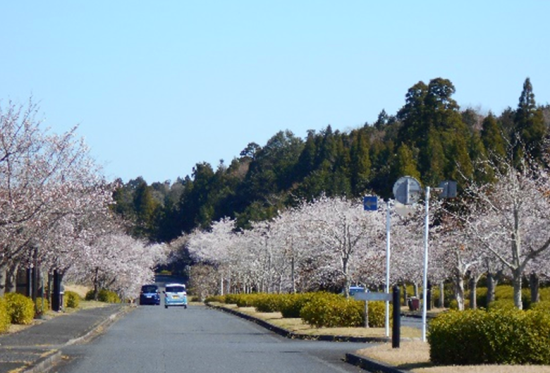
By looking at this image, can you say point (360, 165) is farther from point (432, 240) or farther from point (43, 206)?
point (43, 206)

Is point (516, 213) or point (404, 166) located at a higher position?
point (404, 166)

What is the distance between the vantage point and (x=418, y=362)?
52.0 feet

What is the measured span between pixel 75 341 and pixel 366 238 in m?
25.7

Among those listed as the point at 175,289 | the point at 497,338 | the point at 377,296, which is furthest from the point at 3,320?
the point at 175,289

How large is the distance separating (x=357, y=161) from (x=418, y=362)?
68147 millimetres

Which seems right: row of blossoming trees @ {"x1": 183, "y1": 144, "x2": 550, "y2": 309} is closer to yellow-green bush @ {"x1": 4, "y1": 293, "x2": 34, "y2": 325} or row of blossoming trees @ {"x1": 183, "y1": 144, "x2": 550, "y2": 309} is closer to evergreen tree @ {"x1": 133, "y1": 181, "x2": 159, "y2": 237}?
yellow-green bush @ {"x1": 4, "y1": 293, "x2": 34, "y2": 325}

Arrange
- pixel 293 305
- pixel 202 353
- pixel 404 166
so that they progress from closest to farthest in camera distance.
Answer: pixel 202 353
pixel 293 305
pixel 404 166

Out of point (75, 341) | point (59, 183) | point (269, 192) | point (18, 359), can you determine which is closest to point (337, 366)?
point (18, 359)

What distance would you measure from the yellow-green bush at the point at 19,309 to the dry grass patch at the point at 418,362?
46.3 ft

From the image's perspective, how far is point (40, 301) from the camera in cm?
3969

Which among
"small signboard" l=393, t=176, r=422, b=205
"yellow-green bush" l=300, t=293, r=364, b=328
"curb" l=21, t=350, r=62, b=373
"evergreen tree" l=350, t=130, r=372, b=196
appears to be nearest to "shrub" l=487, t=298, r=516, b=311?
"small signboard" l=393, t=176, r=422, b=205

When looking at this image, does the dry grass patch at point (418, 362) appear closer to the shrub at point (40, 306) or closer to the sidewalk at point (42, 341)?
the sidewalk at point (42, 341)

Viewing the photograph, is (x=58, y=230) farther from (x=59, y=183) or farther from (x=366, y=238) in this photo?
(x=366, y=238)

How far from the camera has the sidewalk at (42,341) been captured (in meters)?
16.5
